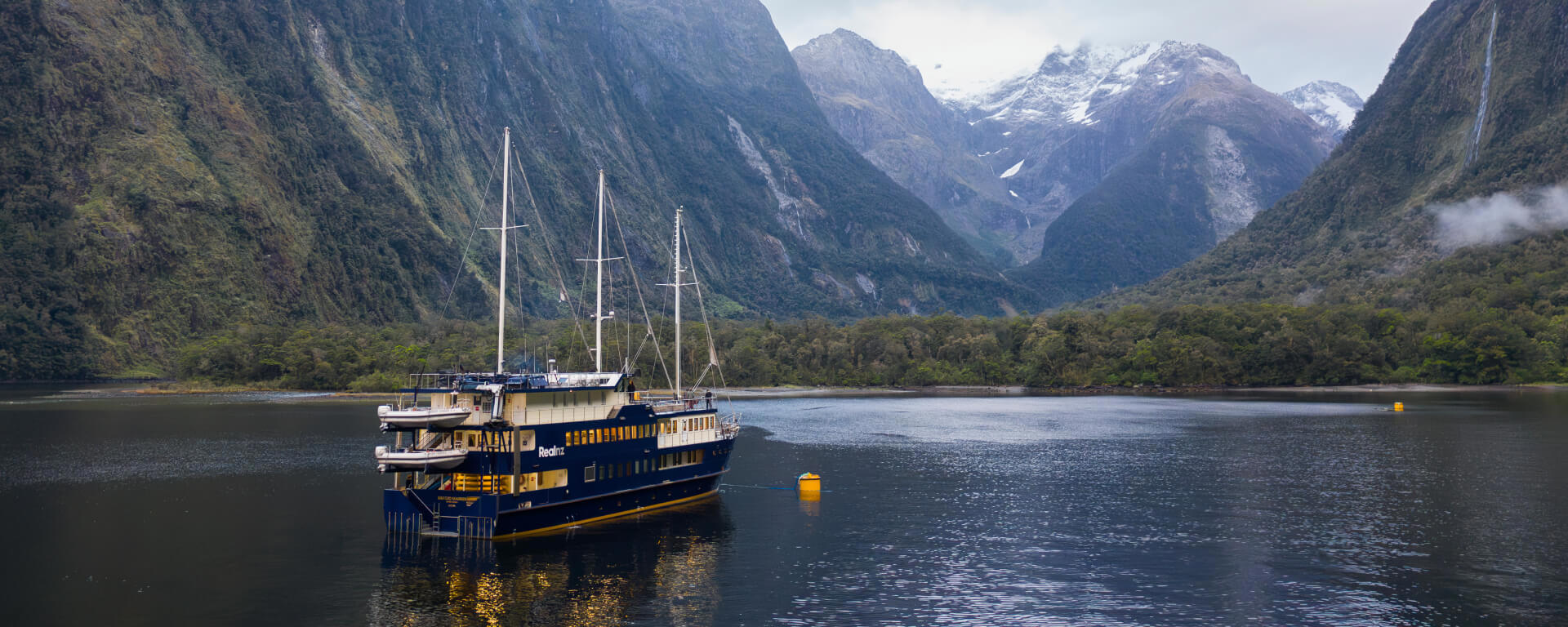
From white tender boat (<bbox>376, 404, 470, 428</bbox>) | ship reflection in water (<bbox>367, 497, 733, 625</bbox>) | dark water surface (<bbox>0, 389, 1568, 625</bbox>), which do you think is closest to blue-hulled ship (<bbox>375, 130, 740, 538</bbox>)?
white tender boat (<bbox>376, 404, 470, 428</bbox>)

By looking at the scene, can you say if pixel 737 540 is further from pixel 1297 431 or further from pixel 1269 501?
pixel 1297 431

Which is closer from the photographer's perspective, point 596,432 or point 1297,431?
point 596,432

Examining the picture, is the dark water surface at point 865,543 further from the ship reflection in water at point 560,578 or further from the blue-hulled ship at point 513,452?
the blue-hulled ship at point 513,452

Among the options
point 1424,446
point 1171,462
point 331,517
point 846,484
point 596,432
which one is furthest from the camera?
point 1424,446

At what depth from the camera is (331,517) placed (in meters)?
81.1

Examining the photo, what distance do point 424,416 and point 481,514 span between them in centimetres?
748

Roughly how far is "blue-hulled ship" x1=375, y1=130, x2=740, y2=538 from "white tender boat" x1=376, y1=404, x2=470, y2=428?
7 centimetres

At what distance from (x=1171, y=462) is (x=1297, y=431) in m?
40.9

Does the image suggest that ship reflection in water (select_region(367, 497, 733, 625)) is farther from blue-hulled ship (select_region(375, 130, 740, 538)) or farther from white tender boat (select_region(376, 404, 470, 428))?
white tender boat (select_region(376, 404, 470, 428))

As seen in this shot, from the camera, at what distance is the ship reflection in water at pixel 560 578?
56.6m

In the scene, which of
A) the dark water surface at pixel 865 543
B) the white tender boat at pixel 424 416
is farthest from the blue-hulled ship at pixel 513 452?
the dark water surface at pixel 865 543

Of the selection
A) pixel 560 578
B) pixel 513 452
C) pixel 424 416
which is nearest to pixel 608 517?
pixel 513 452

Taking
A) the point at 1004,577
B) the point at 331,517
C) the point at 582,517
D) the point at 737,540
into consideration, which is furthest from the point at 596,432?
the point at 1004,577

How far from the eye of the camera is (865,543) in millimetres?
75062
